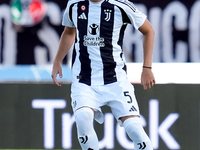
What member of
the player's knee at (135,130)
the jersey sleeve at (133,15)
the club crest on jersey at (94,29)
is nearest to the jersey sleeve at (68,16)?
the club crest on jersey at (94,29)

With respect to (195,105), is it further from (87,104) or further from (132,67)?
(87,104)

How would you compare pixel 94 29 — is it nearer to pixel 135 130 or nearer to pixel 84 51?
pixel 84 51

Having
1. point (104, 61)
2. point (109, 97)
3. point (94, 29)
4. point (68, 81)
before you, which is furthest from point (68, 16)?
point (68, 81)

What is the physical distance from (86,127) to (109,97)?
0.29m

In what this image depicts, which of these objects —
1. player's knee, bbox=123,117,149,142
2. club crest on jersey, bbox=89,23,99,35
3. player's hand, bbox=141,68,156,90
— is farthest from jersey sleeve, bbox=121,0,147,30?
player's knee, bbox=123,117,149,142

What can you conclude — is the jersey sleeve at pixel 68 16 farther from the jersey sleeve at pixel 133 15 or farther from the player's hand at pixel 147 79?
the player's hand at pixel 147 79

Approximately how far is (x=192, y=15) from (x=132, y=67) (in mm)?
974

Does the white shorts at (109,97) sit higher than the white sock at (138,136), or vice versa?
the white shorts at (109,97)

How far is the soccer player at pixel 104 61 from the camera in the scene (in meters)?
3.28

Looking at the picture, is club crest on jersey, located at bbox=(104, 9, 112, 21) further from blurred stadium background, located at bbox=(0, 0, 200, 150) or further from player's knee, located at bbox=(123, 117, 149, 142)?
blurred stadium background, located at bbox=(0, 0, 200, 150)

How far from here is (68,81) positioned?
5.23 meters

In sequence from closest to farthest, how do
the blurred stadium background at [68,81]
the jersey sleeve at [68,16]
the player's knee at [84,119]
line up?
1. the player's knee at [84,119]
2. the jersey sleeve at [68,16]
3. the blurred stadium background at [68,81]

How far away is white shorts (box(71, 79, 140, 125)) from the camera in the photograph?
3.27 m

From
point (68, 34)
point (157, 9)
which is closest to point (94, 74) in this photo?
point (68, 34)
